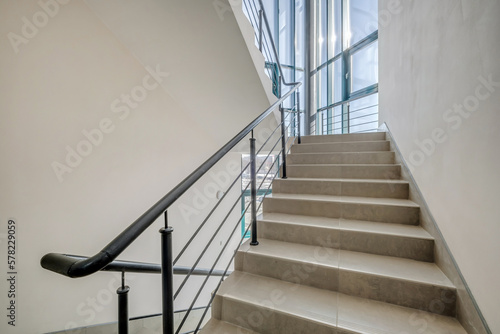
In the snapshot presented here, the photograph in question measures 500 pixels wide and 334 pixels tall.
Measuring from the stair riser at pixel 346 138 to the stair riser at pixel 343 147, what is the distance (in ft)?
0.70

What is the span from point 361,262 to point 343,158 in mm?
1307

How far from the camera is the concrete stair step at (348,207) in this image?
64.3 inches

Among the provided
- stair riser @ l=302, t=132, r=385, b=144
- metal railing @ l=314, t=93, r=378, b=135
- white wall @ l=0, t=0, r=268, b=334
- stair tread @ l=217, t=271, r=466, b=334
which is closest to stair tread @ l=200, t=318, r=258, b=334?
stair tread @ l=217, t=271, r=466, b=334

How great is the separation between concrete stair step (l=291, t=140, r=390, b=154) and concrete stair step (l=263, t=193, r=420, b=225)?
0.84m

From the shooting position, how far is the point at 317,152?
2.71 m

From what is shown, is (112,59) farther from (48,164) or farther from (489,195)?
(489,195)

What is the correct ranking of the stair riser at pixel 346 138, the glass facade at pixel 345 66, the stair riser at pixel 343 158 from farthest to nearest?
the glass facade at pixel 345 66 < the stair riser at pixel 346 138 < the stair riser at pixel 343 158

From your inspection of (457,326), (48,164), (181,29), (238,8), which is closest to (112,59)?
(181,29)

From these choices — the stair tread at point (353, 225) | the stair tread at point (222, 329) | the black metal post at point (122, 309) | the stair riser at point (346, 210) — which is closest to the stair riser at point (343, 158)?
the stair riser at point (346, 210)

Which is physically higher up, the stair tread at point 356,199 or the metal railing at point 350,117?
the metal railing at point 350,117

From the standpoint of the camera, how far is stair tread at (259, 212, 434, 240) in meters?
1.44

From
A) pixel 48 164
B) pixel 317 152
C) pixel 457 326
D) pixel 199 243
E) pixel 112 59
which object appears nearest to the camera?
pixel 457 326

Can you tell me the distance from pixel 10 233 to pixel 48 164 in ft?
1.92

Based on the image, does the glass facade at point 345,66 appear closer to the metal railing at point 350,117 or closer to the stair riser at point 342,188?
the metal railing at point 350,117
